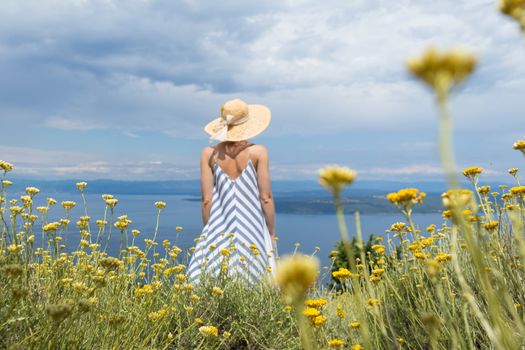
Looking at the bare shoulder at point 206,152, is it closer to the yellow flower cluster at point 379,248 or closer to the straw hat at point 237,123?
the straw hat at point 237,123

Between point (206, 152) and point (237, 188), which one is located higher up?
point (206, 152)

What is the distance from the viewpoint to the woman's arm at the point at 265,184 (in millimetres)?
5250

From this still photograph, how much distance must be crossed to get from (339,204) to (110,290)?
3.07 meters

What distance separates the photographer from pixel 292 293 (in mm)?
728

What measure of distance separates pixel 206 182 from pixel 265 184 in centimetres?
67

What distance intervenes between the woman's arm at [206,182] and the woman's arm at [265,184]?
1.83 ft

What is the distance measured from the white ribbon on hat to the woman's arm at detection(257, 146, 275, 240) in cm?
46

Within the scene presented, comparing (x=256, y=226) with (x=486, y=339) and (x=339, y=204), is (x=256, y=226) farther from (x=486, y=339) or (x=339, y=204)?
(x=339, y=204)

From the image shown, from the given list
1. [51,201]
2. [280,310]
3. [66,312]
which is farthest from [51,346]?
[51,201]

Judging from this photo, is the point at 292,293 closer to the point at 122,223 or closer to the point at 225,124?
the point at 122,223

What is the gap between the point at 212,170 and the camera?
5426 mm

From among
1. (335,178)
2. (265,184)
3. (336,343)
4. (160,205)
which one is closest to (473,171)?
(336,343)

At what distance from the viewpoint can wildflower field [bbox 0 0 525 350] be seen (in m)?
0.98

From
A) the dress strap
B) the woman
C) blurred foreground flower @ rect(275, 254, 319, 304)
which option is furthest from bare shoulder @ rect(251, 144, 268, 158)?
blurred foreground flower @ rect(275, 254, 319, 304)
